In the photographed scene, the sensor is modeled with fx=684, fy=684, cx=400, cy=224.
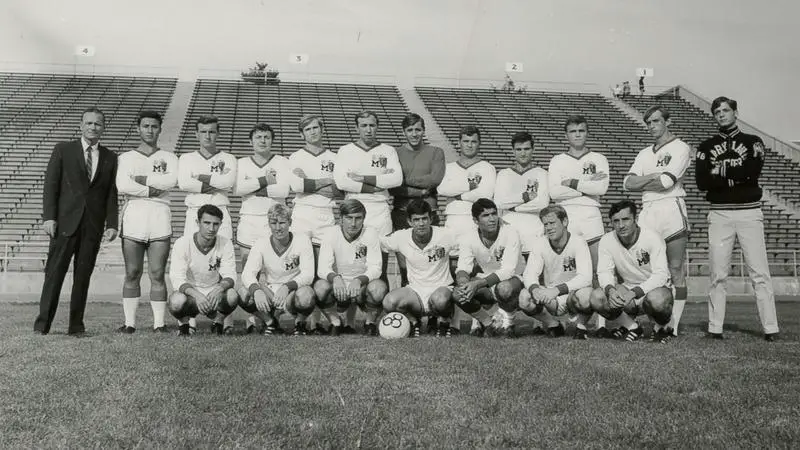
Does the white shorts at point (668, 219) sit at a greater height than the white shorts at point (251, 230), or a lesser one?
greater

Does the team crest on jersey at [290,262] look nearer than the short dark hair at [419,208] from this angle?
No

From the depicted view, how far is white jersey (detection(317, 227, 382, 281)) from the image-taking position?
6.27m

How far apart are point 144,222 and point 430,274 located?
269cm

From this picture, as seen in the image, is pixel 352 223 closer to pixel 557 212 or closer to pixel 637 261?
pixel 557 212

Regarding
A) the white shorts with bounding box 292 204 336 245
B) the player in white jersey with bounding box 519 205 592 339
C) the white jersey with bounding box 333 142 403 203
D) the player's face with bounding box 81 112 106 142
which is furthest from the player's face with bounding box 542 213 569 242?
the player's face with bounding box 81 112 106 142

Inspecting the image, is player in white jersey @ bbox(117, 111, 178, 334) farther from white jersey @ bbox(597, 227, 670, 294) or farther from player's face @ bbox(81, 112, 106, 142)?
white jersey @ bbox(597, 227, 670, 294)

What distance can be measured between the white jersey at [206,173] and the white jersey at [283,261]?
678 mm

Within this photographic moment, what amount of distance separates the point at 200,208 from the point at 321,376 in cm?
285

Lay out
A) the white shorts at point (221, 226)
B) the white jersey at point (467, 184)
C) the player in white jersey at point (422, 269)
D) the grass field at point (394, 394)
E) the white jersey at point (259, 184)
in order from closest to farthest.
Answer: the grass field at point (394, 394), the player in white jersey at point (422, 269), the white shorts at point (221, 226), the white jersey at point (259, 184), the white jersey at point (467, 184)

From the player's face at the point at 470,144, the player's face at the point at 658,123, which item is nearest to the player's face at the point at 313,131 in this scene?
the player's face at the point at 470,144

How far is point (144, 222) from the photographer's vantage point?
20.7 ft

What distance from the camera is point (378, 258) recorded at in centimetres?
632

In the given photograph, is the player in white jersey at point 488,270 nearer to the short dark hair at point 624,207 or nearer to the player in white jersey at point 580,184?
the player in white jersey at point 580,184

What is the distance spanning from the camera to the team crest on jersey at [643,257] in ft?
19.8
